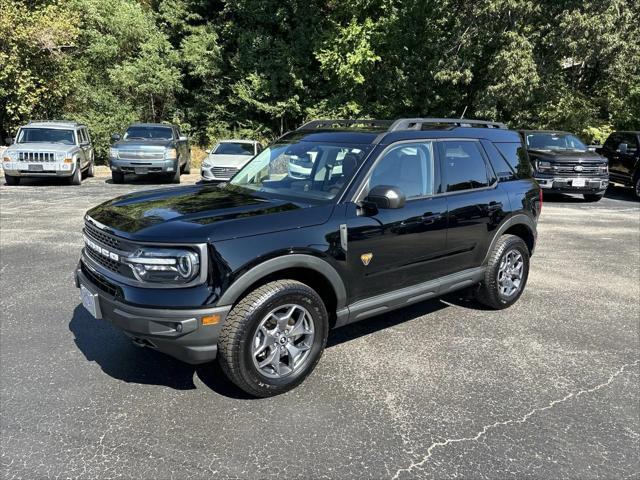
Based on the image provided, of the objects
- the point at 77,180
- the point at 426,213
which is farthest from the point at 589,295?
the point at 77,180

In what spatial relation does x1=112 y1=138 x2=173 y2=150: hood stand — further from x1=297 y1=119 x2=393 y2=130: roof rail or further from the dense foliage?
x1=297 y1=119 x2=393 y2=130: roof rail

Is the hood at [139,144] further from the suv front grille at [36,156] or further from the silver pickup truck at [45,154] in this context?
the suv front grille at [36,156]

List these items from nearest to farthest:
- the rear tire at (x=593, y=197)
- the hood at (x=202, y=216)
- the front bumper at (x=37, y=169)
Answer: the hood at (x=202, y=216) → the rear tire at (x=593, y=197) → the front bumper at (x=37, y=169)

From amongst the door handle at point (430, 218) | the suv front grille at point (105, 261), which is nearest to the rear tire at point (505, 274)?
the door handle at point (430, 218)

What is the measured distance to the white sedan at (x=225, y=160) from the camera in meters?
14.4

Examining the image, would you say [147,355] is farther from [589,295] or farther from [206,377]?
[589,295]

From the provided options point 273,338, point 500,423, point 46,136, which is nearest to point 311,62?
point 46,136

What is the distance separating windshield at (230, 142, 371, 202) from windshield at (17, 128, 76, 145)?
1234 centimetres

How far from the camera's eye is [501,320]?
4969 mm

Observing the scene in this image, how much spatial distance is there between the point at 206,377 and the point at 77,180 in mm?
13105

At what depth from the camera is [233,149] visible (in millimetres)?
15766

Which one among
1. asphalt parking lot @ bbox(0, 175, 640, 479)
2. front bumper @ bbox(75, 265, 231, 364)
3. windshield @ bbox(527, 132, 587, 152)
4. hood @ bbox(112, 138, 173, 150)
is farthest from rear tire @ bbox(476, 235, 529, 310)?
hood @ bbox(112, 138, 173, 150)

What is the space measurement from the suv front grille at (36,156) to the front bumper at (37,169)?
0.11 metres

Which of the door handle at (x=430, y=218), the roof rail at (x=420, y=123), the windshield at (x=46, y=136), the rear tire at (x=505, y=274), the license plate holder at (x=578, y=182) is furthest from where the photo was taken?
the windshield at (x=46, y=136)
